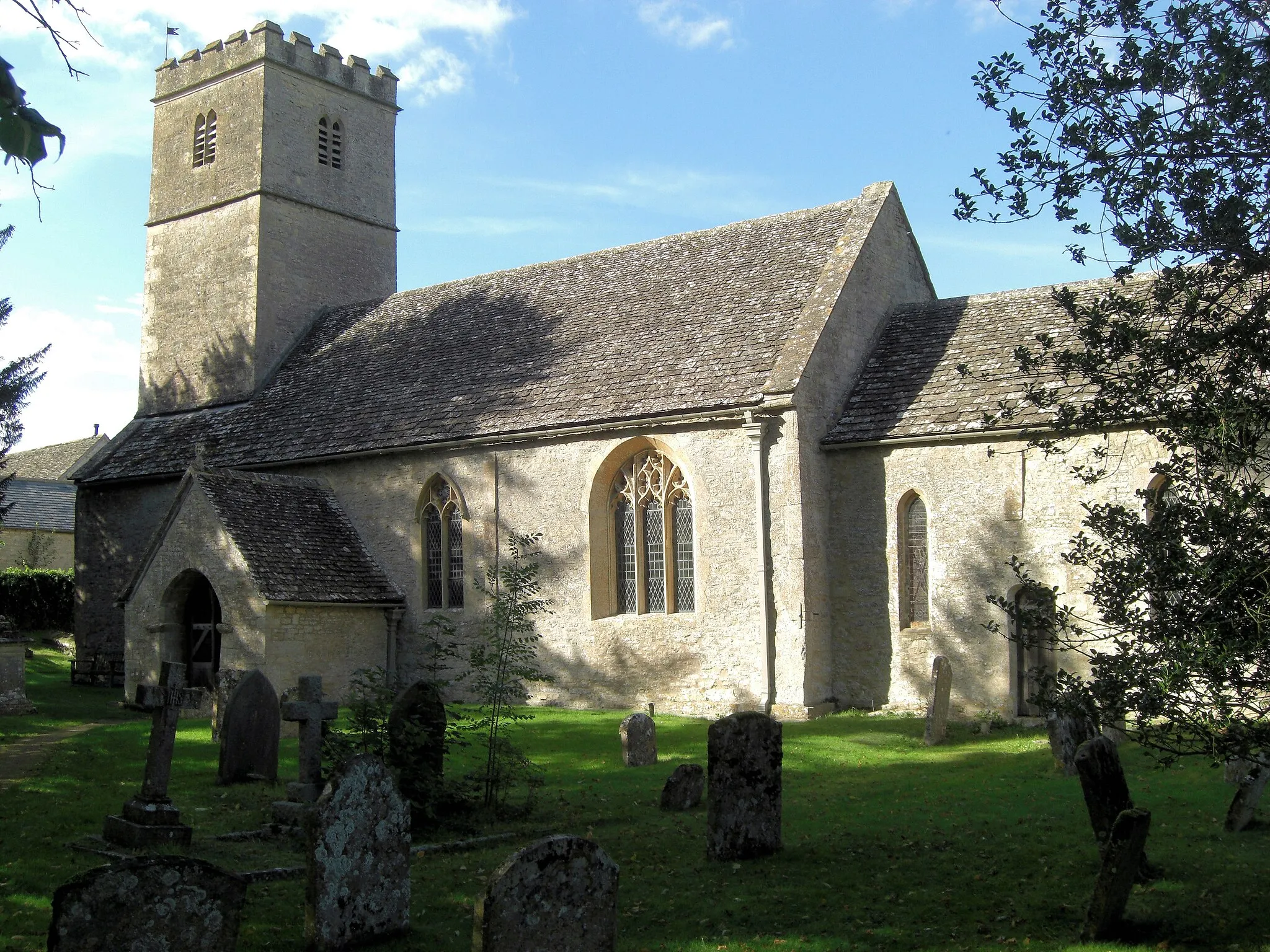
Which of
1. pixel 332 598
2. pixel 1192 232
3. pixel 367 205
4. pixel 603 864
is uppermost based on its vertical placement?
pixel 367 205

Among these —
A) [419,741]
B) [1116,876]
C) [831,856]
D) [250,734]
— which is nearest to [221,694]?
[250,734]

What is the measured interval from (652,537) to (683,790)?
919 cm

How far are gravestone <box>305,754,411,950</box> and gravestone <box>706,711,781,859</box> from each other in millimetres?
2964

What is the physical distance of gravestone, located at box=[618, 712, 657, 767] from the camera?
614 inches

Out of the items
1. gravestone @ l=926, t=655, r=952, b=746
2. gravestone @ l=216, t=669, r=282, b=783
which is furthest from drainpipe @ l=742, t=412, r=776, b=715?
gravestone @ l=216, t=669, r=282, b=783

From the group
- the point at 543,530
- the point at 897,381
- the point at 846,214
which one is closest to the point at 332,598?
the point at 543,530

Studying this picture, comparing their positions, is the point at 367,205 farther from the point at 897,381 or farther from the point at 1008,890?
the point at 1008,890

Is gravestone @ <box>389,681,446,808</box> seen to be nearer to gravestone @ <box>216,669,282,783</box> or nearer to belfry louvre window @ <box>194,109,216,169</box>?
gravestone @ <box>216,669,282,783</box>

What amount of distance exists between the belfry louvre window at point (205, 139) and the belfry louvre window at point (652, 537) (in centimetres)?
1767

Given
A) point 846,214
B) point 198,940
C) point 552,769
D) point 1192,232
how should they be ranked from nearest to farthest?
point 198,940
point 1192,232
point 552,769
point 846,214

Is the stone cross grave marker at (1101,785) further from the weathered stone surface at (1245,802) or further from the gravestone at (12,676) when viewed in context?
the gravestone at (12,676)

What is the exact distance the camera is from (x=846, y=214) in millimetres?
23922

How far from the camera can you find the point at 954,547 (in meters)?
19.2

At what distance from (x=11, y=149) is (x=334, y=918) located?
17.7ft
